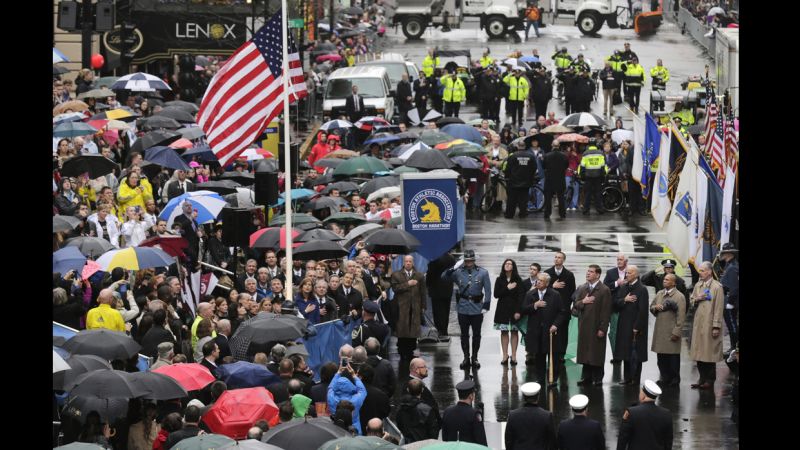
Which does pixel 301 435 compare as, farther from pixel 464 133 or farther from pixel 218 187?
pixel 464 133

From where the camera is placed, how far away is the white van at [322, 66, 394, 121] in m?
43.3

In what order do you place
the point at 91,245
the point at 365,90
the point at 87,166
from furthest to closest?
the point at 365,90 → the point at 87,166 → the point at 91,245

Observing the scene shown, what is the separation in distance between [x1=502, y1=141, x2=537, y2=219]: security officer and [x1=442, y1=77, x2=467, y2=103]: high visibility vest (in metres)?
11.3

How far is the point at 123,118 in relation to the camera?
3238 cm

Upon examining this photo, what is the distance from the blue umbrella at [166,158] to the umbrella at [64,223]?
Answer: 4.99m

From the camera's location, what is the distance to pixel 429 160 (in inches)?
1211

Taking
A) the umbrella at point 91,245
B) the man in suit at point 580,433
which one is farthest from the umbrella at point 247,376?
the umbrella at point 91,245

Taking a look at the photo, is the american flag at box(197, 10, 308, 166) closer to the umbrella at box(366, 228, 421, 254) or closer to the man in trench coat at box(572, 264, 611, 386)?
the umbrella at box(366, 228, 421, 254)

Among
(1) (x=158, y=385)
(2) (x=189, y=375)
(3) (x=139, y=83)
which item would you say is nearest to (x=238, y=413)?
(1) (x=158, y=385)

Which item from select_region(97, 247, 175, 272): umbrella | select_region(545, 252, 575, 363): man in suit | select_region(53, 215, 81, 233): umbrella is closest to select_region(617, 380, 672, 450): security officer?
select_region(545, 252, 575, 363): man in suit

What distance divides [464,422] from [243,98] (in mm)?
6243

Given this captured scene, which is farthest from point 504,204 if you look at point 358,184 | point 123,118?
point 123,118

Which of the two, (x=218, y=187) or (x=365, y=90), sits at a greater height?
(x=365, y=90)

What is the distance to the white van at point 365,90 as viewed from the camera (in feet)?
142
